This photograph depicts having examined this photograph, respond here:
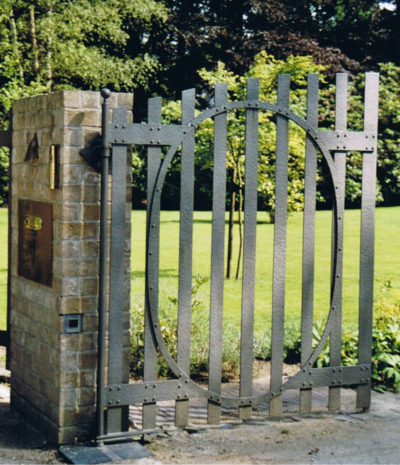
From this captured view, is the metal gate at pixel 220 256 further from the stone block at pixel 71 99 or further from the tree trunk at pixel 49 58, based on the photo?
the tree trunk at pixel 49 58

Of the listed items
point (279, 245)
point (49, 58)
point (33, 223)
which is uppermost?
point (49, 58)

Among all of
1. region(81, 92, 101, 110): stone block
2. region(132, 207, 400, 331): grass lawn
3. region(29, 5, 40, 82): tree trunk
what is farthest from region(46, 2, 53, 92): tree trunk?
region(81, 92, 101, 110): stone block

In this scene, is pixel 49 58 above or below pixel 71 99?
above

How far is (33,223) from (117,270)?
637 millimetres

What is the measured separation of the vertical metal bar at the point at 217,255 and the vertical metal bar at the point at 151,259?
337 millimetres

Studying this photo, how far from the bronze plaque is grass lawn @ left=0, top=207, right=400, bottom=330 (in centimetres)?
149

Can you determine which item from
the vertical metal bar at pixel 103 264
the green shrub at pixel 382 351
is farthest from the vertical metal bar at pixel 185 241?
the green shrub at pixel 382 351

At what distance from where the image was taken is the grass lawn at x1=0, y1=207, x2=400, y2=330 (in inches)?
331

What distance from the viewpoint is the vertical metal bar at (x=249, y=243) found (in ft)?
14.3

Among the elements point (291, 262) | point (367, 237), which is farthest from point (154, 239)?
point (291, 262)

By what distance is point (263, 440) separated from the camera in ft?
13.9

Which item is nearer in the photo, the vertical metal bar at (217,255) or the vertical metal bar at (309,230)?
the vertical metal bar at (217,255)

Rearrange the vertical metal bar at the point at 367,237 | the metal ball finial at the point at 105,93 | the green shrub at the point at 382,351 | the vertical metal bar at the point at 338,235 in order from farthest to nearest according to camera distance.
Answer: the green shrub at the point at 382,351, the vertical metal bar at the point at 367,237, the vertical metal bar at the point at 338,235, the metal ball finial at the point at 105,93

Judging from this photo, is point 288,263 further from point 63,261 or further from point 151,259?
point 63,261
